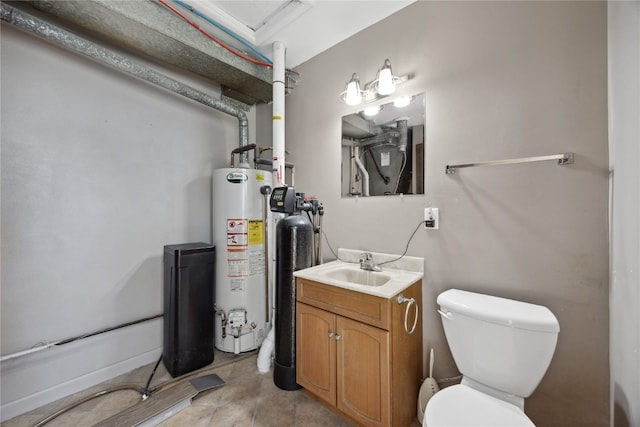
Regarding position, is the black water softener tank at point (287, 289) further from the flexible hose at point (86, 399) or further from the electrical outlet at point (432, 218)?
the flexible hose at point (86, 399)

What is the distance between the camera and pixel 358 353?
1.28 metres

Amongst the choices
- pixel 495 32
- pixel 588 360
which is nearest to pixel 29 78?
pixel 495 32

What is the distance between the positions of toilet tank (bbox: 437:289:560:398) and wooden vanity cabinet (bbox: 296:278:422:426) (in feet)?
0.91

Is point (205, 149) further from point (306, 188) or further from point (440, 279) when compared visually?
point (440, 279)

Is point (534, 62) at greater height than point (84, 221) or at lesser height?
greater

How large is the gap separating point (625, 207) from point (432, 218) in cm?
77

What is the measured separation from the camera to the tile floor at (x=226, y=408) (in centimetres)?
139

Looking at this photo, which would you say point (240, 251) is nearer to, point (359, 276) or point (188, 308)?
point (188, 308)

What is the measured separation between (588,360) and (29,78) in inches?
135

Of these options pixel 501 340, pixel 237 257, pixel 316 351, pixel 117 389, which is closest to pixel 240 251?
pixel 237 257

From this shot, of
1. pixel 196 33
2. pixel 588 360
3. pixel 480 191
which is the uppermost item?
pixel 196 33

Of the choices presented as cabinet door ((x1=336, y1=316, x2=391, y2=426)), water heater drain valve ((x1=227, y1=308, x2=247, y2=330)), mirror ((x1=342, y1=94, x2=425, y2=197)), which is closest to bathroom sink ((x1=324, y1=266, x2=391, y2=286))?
cabinet door ((x1=336, y1=316, x2=391, y2=426))

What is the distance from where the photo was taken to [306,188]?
2.25m

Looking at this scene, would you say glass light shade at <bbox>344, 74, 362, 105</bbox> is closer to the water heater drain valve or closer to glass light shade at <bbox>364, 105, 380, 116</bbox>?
glass light shade at <bbox>364, 105, 380, 116</bbox>
